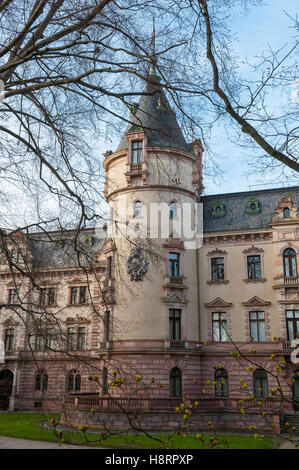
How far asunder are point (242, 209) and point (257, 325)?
9231 millimetres

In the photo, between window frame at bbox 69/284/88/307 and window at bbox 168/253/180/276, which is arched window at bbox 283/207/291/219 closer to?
window at bbox 168/253/180/276

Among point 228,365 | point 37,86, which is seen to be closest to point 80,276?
point 228,365

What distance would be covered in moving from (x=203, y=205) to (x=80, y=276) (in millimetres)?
12454

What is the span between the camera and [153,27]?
29.6 feet

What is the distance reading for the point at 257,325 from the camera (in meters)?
30.8

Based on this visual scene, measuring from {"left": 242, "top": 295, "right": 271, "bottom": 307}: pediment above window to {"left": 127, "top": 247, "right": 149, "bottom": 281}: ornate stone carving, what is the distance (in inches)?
311

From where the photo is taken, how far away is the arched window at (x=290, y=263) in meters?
30.6

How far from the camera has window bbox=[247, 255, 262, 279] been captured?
105ft

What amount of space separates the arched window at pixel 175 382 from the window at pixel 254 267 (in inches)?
347

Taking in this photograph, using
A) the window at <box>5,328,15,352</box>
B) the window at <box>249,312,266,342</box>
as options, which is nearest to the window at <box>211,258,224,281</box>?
the window at <box>249,312,266,342</box>

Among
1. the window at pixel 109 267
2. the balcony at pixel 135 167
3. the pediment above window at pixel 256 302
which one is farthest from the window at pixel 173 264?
the balcony at pixel 135 167

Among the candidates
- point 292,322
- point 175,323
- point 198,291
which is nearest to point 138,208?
point 198,291

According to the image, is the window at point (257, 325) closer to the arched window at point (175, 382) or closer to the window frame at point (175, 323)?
the window frame at point (175, 323)
